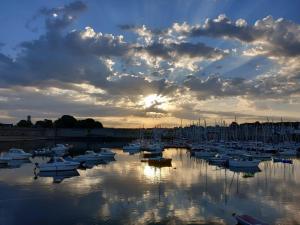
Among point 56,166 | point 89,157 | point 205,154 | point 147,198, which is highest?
point 205,154

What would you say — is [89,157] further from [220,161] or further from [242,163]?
[242,163]

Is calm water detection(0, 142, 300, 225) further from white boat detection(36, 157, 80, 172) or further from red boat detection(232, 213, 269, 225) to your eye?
white boat detection(36, 157, 80, 172)

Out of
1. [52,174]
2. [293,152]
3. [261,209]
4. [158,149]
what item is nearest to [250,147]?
[293,152]

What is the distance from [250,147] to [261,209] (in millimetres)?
74478

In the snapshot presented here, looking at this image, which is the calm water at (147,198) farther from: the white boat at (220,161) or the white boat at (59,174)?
the white boat at (220,161)

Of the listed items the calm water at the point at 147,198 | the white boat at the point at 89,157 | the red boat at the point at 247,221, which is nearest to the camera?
Answer: the red boat at the point at 247,221

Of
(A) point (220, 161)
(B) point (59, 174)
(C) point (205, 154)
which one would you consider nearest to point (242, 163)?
(A) point (220, 161)

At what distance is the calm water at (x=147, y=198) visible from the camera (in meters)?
30.1

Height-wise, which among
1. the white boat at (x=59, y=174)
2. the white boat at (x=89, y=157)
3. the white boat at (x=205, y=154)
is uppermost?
the white boat at (x=205, y=154)

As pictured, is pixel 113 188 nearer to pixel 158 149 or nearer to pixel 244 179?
pixel 244 179

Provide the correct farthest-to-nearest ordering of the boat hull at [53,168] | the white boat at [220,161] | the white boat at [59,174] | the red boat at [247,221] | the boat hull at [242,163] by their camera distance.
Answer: the white boat at [220,161] → the boat hull at [242,163] → the boat hull at [53,168] → the white boat at [59,174] → the red boat at [247,221]

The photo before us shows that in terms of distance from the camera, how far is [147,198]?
37625 millimetres

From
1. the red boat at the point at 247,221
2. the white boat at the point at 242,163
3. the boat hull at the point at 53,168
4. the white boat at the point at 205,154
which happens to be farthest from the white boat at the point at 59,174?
the white boat at the point at 205,154

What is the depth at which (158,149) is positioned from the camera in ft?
361
